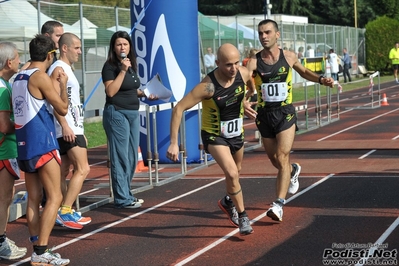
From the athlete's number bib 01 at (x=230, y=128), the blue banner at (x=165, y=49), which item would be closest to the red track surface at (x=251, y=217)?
the blue banner at (x=165, y=49)

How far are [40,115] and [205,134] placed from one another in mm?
1946

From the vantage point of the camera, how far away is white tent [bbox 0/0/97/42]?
68.4ft

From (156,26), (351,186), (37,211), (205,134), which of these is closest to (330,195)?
(351,186)

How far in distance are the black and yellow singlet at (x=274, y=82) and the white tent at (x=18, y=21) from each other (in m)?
11.6

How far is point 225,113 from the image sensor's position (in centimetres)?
870

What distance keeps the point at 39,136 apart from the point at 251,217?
303 centimetres

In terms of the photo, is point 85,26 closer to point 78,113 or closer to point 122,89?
point 122,89

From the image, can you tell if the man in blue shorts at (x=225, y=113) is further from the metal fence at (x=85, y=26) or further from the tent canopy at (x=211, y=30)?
the tent canopy at (x=211, y=30)

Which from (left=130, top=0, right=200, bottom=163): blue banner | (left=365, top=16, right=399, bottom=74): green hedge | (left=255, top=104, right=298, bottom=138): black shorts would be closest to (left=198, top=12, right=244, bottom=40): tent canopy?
(left=130, top=0, right=200, bottom=163): blue banner

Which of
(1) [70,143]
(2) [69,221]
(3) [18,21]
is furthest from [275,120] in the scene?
(3) [18,21]

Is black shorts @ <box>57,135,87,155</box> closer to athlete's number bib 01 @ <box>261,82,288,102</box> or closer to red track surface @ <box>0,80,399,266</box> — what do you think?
red track surface @ <box>0,80,399,266</box>

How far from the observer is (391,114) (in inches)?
1011

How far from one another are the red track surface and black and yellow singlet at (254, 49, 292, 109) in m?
1.33

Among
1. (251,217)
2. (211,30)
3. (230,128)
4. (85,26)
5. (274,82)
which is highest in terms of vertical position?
(211,30)
